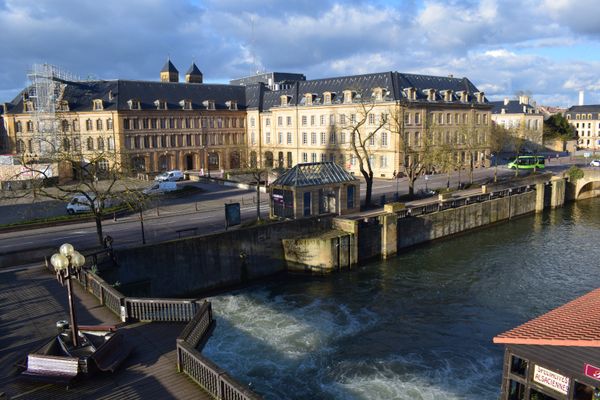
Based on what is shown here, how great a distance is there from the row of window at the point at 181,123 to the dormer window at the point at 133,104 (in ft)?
5.29

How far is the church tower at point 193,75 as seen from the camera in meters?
94.4

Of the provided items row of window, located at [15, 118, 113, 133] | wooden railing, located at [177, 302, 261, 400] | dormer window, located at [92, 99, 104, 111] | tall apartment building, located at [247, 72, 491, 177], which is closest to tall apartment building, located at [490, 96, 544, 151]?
tall apartment building, located at [247, 72, 491, 177]

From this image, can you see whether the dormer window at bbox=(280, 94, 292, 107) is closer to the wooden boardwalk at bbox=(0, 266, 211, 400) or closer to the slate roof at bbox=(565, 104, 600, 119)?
the wooden boardwalk at bbox=(0, 266, 211, 400)

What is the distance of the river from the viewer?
2170 centimetres

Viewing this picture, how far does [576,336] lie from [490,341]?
1286 centimetres

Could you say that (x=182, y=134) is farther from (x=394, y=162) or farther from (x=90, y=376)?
(x=90, y=376)

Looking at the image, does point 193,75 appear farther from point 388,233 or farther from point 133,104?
point 388,233

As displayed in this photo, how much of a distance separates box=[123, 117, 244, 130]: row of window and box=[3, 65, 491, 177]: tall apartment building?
0.15 m

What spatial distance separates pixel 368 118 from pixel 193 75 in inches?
1526

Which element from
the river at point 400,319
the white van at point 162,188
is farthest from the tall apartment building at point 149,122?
the river at point 400,319

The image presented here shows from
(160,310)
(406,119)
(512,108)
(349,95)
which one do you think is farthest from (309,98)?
(160,310)

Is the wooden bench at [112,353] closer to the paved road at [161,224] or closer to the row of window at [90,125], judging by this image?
the paved road at [161,224]

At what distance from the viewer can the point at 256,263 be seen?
35.8 m

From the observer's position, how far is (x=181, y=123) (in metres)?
81.1
